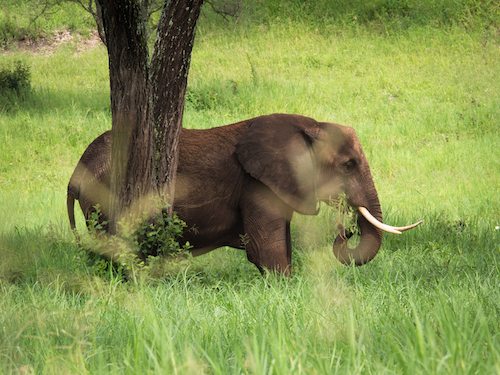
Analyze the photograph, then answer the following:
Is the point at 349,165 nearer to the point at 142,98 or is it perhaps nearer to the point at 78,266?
the point at 142,98

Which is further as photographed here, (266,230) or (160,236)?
(266,230)

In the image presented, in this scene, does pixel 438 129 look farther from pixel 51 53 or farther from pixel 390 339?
pixel 390 339

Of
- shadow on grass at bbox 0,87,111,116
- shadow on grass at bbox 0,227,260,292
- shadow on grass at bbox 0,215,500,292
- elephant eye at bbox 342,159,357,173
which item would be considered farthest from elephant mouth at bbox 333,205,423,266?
shadow on grass at bbox 0,87,111,116

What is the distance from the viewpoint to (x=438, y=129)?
1819cm

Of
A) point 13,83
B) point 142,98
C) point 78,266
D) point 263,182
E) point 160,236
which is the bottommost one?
point 13,83

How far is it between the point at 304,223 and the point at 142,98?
131 inches

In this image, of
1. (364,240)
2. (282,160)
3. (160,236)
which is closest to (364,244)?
(364,240)

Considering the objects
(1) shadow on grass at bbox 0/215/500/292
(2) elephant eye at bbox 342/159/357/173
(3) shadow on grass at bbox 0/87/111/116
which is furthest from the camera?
(3) shadow on grass at bbox 0/87/111/116

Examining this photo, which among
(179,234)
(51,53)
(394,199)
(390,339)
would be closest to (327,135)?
(179,234)

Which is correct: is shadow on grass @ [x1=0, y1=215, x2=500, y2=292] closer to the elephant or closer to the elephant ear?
the elephant

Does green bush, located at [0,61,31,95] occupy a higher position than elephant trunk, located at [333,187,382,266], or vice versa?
elephant trunk, located at [333,187,382,266]

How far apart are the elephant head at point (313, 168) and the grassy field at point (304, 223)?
0.40 meters

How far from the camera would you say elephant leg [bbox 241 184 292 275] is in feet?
28.2

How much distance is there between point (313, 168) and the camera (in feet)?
29.3
